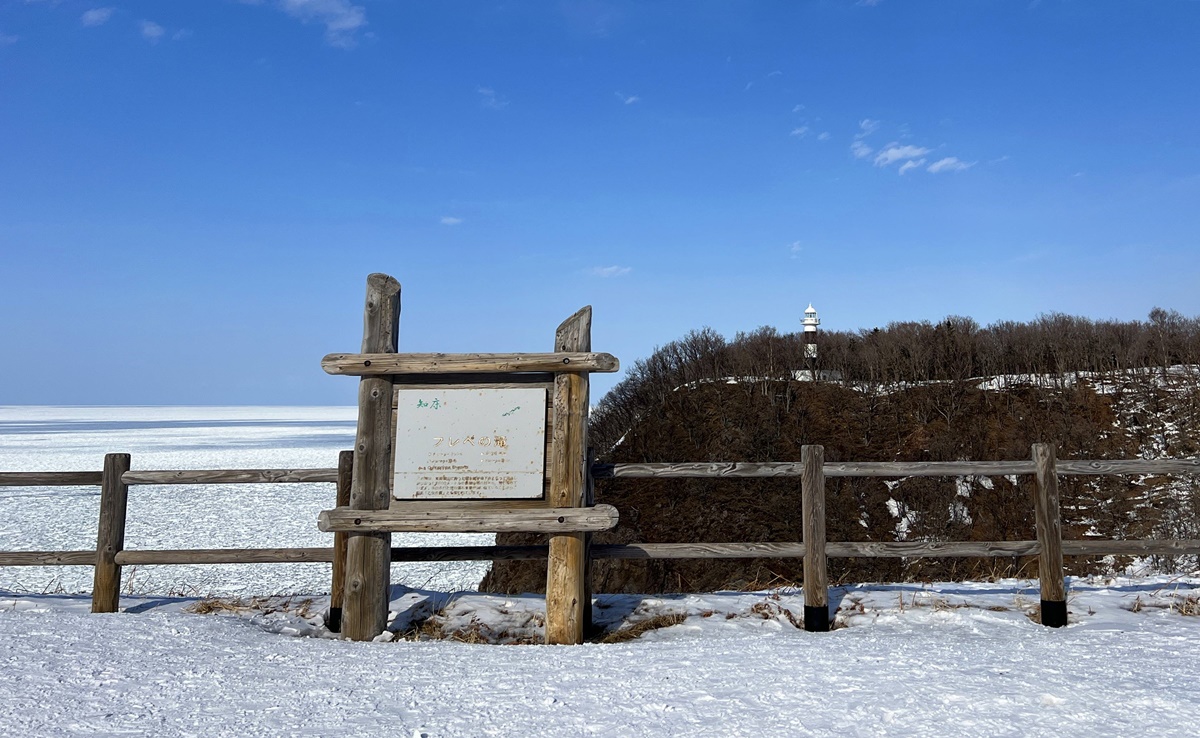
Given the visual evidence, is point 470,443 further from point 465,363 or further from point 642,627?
point 642,627

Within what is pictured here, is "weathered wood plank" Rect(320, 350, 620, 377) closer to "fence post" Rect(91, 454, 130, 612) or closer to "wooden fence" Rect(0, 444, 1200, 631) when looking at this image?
"wooden fence" Rect(0, 444, 1200, 631)

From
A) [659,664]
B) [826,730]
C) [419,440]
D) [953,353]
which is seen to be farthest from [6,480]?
[953,353]

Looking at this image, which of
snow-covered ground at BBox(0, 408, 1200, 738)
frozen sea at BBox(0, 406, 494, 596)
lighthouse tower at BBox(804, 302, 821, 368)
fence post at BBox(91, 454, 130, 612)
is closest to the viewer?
snow-covered ground at BBox(0, 408, 1200, 738)

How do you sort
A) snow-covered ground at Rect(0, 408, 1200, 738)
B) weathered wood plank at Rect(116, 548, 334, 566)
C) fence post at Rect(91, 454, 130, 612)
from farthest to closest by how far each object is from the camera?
fence post at Rect(91, 454, 130, 612) < weathered wood plank at Rect(116, 548, 334, 566) < snow-covered ground at Rect(0, 408, 1200, 738)

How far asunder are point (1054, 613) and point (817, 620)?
2088 millimetres

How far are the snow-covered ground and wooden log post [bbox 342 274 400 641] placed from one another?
37cm

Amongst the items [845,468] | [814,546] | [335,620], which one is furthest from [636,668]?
[335,620]

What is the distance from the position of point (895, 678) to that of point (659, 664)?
1.44m

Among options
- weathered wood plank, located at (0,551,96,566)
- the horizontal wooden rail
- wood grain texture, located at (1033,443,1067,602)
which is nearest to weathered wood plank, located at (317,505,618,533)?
the horizontal wooden rail

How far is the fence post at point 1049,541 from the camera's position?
6.67 m

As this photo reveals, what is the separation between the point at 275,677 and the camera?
4664mm

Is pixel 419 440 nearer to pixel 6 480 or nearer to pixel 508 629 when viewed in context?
pixel 508 629

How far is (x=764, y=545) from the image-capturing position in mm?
6746

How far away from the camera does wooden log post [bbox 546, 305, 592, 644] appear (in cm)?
634
